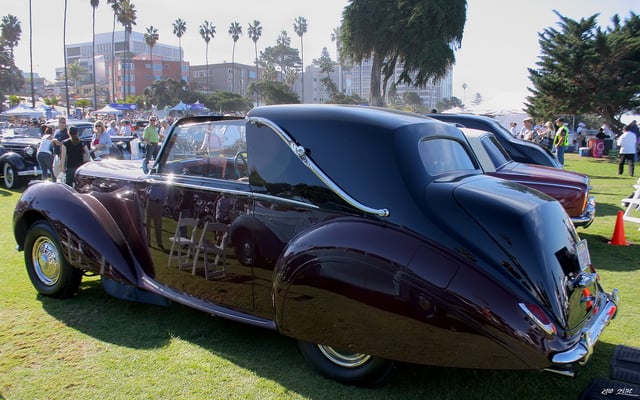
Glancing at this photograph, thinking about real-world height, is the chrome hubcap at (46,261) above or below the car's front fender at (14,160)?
below

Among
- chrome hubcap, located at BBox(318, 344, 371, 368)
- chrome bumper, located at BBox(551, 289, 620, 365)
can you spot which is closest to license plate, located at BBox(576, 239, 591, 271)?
chrome bumper, located at BBox(551, 289, 620, 365)

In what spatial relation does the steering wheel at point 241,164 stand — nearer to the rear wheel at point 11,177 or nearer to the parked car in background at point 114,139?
the parked car in background at point 114,139

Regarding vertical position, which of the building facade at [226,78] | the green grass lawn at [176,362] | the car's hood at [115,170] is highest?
the building facade at [226,78]

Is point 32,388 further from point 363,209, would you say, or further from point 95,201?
point 363,209

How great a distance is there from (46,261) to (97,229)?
97cm

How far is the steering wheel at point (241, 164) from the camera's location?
353 cm

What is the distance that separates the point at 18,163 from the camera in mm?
12930

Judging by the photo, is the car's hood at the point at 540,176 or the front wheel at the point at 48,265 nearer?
the front wheel at the point at 48,265

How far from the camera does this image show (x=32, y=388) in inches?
124

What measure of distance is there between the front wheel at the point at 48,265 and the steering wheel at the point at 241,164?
2.09 m

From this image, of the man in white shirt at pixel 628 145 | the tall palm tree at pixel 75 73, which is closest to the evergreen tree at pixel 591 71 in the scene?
the man in white shirt at pixel 628 145

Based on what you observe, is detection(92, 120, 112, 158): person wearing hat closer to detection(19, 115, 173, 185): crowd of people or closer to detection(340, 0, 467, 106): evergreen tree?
detection(19, 115, 173, 185): crowd of people

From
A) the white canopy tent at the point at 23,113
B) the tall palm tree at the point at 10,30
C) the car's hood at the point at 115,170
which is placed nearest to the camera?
the car's hood at the point at 115,170

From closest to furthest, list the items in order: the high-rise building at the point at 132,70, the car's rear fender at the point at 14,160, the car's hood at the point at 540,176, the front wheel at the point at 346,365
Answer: the front wheel at the point at 346,365 < the car's hood at the point at 540,176 < the car's rear fender at the point at 14,160 < the high-rise building at the point at 132,70
